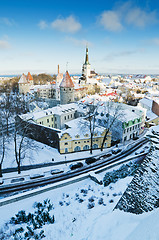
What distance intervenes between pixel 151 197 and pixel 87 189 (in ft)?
21.6

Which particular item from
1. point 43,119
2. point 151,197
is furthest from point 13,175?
point 151,197

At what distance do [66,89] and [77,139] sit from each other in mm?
20104

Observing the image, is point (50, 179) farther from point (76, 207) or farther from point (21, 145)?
point (21, 145)

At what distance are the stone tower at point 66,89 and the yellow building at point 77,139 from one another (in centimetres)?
1711

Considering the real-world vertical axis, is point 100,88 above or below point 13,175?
above

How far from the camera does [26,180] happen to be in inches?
634

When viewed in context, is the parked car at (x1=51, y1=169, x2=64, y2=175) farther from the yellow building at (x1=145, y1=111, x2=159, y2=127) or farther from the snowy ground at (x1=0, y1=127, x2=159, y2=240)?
the yellow building at (x1=145, y1=111, x2=159, y2=127)

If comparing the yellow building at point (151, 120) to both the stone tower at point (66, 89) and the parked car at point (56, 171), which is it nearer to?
the stone tower at point (66, 89)

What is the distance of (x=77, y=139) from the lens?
21.9 m

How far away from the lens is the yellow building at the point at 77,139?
2154cm

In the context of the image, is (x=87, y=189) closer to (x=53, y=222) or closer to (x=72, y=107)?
(x=53, y=222)

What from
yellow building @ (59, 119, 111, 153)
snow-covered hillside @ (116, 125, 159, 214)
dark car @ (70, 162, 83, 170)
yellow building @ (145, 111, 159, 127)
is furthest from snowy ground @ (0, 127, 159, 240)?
yellow building @ (145, 111, 159, 127)

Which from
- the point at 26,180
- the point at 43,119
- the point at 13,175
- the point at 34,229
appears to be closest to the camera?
the point at 34,229

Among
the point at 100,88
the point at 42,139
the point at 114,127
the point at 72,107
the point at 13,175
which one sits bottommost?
the point at 13,175
